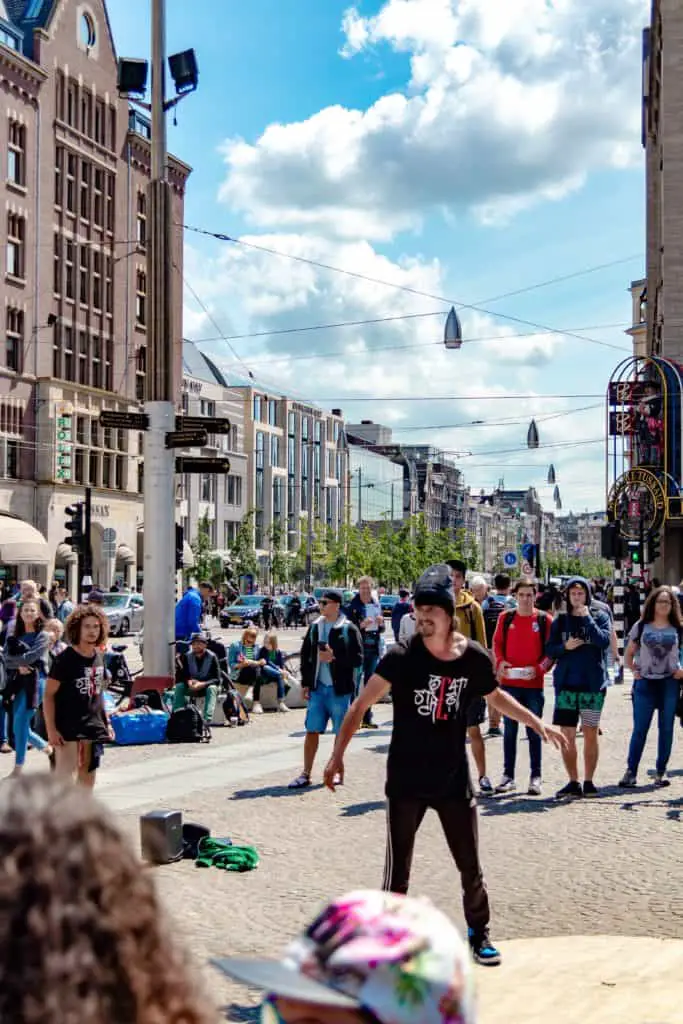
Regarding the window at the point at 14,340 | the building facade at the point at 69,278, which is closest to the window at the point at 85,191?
the building facade at the point at 69,278

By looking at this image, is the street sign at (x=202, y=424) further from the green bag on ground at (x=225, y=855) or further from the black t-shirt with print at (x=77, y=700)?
the green bag on ground at (x=225, y=855)

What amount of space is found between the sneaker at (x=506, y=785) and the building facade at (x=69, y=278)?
1416 inches

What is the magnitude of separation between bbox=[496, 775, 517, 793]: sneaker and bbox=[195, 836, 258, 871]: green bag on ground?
10.8 ft

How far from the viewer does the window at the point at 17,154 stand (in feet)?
171

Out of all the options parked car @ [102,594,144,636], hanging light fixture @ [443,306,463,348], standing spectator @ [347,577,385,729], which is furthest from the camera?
parked car @ [102,594,144,636]

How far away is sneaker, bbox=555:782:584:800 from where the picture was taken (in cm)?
1155

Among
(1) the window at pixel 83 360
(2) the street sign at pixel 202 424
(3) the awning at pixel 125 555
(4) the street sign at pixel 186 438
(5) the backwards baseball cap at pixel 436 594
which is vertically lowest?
(5) the backwards baseball cap at pixel 436 594

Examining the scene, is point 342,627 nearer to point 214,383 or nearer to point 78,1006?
point 78,1006

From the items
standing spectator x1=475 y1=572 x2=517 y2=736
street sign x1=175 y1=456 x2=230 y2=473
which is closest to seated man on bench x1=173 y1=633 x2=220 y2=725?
street sign x1=175 y1=456 x2=230 y2=473

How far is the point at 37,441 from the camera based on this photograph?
53.2 meters

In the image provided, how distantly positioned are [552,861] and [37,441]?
1828 inches

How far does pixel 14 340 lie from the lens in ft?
173

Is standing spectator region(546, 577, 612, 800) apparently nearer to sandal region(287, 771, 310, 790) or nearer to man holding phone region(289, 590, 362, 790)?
man holding phone region(289, 590, 362, 790)

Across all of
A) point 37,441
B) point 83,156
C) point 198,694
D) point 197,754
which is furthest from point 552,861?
point 83,156
